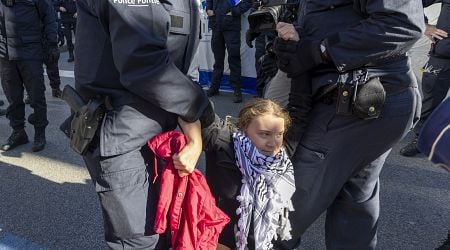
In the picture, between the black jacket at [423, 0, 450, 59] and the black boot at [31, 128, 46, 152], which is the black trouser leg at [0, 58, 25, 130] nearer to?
the black boot at [31, 128, 46, 152]

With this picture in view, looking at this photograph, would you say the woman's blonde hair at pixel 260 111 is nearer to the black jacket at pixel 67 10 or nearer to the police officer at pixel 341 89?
the police officer at pixel 341 89

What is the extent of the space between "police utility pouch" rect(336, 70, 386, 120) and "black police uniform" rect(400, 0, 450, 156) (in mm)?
2257

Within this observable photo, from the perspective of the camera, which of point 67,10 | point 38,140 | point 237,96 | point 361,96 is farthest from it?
point 67,10

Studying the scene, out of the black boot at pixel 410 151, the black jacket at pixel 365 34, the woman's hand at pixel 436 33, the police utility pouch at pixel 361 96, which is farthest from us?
the black boot at pixel 410 151

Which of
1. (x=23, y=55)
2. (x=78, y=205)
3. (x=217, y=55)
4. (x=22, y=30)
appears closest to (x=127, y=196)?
(x=78, y=205)

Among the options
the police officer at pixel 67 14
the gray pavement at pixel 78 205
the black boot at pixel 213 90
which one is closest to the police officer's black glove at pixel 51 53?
the gray pavement at pixel 78 205

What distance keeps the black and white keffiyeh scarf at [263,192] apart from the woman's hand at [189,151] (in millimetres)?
306

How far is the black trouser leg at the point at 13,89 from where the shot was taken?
3.94 meters

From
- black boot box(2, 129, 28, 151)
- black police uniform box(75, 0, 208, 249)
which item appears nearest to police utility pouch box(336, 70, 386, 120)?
black police uniform box(75, 0, 208, 249)

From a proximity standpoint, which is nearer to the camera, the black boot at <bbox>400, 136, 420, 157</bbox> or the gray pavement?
the gray pavement

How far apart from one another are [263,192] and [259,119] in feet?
0.97

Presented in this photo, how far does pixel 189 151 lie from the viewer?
1387 millimetres

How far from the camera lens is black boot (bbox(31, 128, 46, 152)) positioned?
4.07 metres

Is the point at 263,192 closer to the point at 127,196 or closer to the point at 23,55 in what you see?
the point at 127,196
